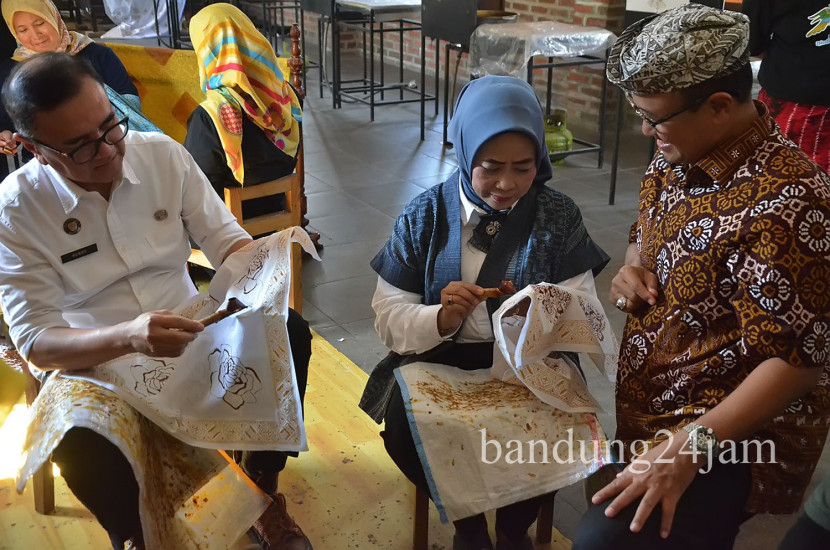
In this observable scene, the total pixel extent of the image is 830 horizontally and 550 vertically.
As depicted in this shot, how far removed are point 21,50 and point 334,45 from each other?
346 centimetres

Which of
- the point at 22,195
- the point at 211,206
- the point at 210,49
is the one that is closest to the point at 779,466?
the point at 211,206

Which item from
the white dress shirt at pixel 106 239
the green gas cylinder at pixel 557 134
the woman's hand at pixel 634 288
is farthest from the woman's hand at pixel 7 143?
the green gas cylinder at pixel 557 134

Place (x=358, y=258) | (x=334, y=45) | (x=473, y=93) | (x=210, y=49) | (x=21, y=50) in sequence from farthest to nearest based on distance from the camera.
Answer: (x=334, y=45)
(x=358, y=258)
(x=21, y=50)
(x=210, y=49)
(x=473, y=93)

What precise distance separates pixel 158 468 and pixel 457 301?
69 cm

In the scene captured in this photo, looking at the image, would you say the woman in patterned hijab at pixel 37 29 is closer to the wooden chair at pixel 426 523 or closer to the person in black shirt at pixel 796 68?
the wooden chair at pixel 426 523

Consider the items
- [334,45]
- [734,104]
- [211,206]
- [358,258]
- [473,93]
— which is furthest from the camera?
[334,45]

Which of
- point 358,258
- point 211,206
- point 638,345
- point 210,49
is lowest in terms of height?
point 358,258

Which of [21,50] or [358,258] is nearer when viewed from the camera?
[21,50]

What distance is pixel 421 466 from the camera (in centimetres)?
166

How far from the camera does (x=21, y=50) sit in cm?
329

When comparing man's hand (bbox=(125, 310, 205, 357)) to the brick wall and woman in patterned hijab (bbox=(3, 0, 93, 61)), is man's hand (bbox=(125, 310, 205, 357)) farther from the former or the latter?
the brick wall

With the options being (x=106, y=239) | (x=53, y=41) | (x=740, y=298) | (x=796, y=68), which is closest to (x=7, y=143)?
(x=53, y=41)

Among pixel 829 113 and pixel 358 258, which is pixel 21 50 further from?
pixel 829 113

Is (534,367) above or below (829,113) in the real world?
below
